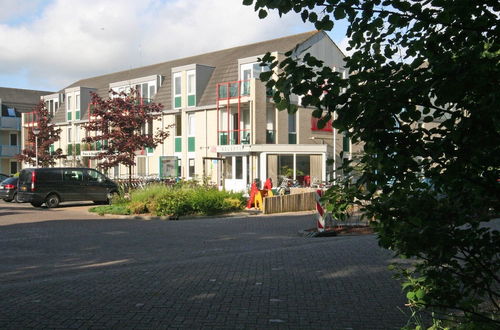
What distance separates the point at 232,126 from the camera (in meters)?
33.3

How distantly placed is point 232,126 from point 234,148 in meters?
3.12

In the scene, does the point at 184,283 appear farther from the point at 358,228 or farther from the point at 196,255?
the point at 358,228

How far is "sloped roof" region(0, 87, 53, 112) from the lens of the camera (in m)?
60.8

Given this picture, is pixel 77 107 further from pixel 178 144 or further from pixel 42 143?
pixel 178 144

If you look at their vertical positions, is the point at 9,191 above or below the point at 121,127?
below

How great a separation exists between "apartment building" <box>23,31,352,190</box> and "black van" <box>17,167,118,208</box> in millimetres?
2555

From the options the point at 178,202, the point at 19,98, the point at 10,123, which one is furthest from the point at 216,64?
the point at 19,98

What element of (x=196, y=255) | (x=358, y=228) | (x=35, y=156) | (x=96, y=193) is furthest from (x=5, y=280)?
(x=35, y=156)

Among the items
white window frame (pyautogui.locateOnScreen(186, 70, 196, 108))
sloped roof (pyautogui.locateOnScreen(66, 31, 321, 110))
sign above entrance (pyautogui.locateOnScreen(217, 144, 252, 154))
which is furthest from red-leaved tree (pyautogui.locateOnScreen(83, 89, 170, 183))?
white window frame (pyautogui.locateOnScreen(186, 70, 196, 108))

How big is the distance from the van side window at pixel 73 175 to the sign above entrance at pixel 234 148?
890cm

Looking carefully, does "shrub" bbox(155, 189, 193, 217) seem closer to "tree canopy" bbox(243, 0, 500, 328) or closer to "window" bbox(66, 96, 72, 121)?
"tree canopy" bbox(243, 0, 500, 328)

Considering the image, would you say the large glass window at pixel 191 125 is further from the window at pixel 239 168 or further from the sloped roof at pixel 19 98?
the sloped roof at pixel 19 98

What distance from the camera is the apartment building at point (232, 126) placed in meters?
30.0

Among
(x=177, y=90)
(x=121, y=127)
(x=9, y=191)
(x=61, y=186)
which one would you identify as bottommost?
(x=9, y=191)
